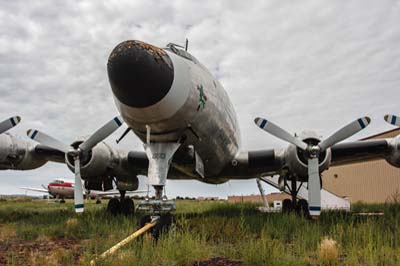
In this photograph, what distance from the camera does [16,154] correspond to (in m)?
13.0

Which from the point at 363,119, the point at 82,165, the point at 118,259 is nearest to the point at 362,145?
the point at 363,119

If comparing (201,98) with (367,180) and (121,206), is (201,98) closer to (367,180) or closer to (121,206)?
(121,206)

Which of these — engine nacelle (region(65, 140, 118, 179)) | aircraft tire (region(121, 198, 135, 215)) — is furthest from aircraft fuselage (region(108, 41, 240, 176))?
aircraft tire (region(121, 198, 135, 215))

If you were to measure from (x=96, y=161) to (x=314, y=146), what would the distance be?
282 inches

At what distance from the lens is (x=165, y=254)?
16.6 feet

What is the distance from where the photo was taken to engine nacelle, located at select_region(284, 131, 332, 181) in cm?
1048

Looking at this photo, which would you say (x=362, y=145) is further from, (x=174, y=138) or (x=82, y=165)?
(x=82, y=165)

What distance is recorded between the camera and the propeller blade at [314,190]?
30.4 ft

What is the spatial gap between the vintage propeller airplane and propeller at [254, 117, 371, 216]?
3 cm

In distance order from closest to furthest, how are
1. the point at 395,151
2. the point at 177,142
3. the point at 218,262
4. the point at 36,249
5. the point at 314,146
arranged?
the point at 218,262, the point at 36,249, the point at 177,142, the point at 314,146, the point at 395,151

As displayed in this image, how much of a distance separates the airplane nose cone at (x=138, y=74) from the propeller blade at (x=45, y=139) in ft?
16.3

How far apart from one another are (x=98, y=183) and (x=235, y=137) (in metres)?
5.79

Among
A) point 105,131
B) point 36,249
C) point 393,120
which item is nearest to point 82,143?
point 105,131

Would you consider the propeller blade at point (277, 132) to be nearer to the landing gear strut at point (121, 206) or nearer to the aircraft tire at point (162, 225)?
the aircraft tire at point (162, 225)
